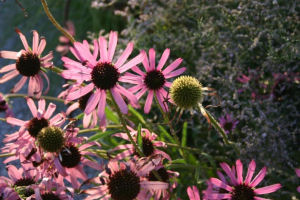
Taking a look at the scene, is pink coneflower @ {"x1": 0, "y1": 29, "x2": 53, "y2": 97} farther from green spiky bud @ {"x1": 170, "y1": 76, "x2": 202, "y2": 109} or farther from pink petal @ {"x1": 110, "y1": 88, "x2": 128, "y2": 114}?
green spiky bud @ {"x1": 170, "y1": 76, "x2": 202, "y2": 109}

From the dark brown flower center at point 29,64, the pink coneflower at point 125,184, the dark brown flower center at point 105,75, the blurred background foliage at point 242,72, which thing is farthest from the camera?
the blurred background foliage at point 242,72

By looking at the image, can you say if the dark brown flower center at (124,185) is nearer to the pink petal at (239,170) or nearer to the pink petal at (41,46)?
the pink petal at (239,170)

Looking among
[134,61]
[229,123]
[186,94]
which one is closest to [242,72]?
[229,123]

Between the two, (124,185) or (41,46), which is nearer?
(124,185)

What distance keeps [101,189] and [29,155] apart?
0.26 m

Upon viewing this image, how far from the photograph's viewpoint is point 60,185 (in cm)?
91

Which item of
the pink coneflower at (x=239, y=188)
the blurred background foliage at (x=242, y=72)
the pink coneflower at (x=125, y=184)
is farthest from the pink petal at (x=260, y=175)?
the pink coneflower at (x=125, y=184)

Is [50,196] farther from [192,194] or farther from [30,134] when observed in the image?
[192,194]

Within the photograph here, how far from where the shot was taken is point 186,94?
995 millimetres

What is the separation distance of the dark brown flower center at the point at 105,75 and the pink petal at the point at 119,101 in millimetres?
20

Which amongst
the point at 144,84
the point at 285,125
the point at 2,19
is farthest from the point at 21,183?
the point at 2,19

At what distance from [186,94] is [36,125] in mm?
473

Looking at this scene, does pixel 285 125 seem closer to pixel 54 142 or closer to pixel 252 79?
pixel 252 79

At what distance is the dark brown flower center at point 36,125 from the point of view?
1026mm
